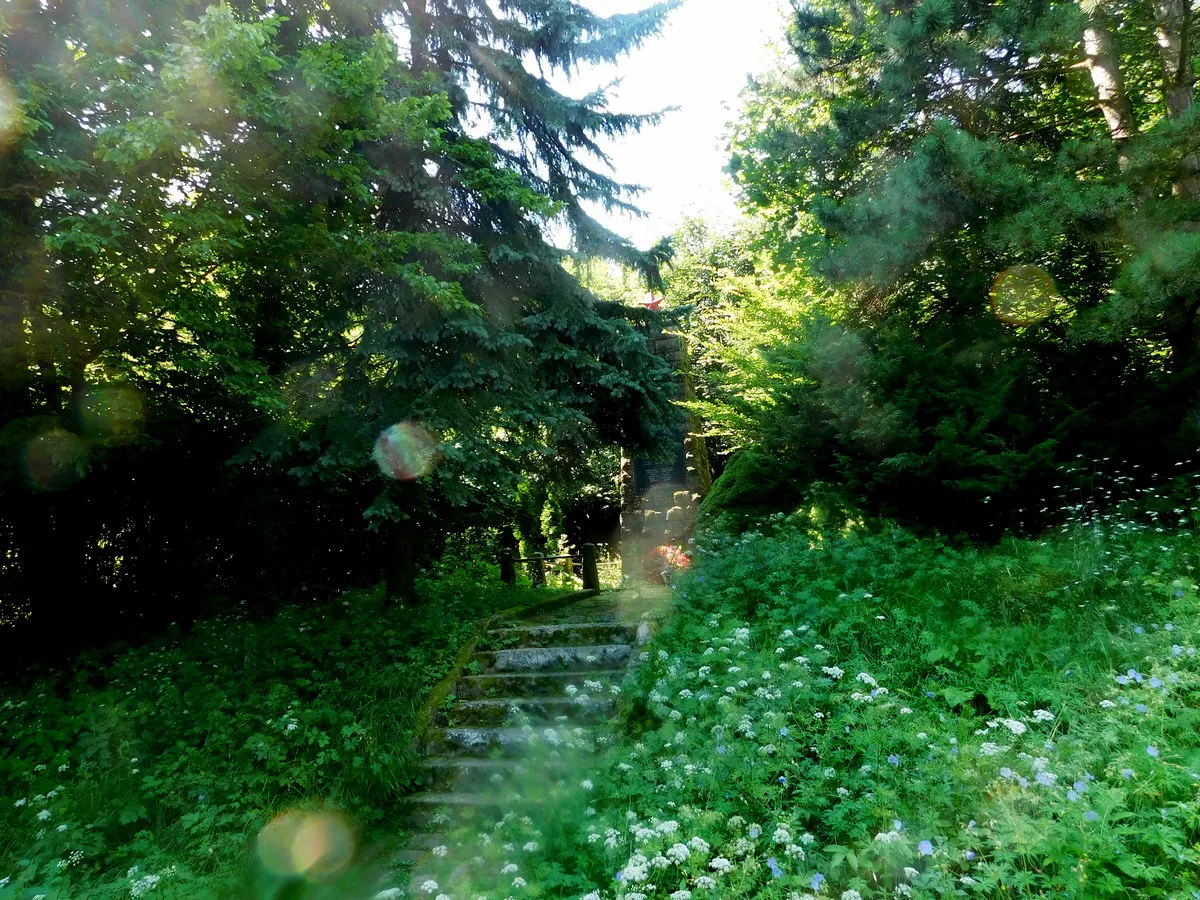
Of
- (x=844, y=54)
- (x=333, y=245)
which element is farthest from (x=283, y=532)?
(x=844, y=54)

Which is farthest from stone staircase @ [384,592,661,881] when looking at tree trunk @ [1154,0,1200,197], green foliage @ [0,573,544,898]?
tree trunk @ [1154,0,1200,197]

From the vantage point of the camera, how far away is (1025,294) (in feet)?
25.6

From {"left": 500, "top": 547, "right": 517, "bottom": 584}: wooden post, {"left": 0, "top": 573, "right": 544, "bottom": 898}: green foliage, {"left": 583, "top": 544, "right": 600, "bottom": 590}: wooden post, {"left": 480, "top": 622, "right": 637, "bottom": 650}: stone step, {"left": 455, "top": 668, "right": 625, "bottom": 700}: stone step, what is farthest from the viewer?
{"left": 500, "top": 547, "right": 517, "bottom": 584}: wooden post

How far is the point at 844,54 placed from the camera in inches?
360

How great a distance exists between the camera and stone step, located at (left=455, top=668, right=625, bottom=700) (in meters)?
6.04

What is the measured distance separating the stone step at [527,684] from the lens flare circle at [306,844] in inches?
61.1

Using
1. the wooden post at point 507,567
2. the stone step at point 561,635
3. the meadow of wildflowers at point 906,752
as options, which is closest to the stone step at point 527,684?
the stone step at point 561,635

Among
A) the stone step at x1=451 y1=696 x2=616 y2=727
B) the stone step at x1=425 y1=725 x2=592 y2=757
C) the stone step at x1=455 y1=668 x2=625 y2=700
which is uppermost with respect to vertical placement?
the stone step at x1=455 y1=668 x2=625 y2=700

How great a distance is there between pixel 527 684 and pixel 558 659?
363mm

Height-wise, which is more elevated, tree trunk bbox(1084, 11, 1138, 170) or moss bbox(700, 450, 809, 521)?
tree trunk bbox(1084, 11, 1138, 170)

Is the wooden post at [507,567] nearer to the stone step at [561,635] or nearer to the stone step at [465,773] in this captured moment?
the stone step at [561,635]

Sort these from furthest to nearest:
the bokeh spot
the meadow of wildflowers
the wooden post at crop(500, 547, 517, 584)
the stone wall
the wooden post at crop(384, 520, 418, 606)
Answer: the stone wall → the wooden post at crop(500, 547, 517, 584) → the wooden post at crop(384, 520, 418, 606) → the bokeh spot → the meadow of wildflowers

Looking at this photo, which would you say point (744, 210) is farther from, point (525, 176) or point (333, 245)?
point (333, 245)

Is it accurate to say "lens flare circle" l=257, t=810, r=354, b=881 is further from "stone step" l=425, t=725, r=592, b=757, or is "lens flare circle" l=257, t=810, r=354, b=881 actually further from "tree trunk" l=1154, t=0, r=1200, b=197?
"tree trunk" l=1154, t=0, r=1200, b=197
